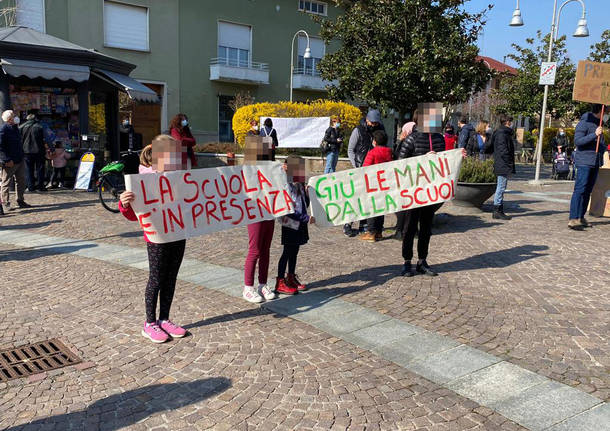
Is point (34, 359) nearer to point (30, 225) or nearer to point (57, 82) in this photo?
point (30, 225)

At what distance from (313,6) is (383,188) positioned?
30.3 m

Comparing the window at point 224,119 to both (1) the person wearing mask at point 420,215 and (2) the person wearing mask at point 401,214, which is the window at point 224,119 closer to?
(2) the person wearing mask at point 401,214

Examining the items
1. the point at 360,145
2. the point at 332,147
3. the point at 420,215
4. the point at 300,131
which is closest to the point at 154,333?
the point at 420,215

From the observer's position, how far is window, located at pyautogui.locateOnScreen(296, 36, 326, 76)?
105ft

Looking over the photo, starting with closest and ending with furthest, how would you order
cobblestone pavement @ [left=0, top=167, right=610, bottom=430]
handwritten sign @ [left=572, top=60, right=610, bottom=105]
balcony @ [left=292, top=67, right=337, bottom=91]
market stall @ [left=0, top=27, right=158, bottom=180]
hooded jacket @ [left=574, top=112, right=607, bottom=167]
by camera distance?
1. cobblestone pavement @ [left=0, top=167, right=610, bottom=430]
2. hooded jacket @ [left=574, top=112, right=607, bottom=167]
3. handwritten sign @ [left=572, top=60, right=610, bottom=105]
4. market stall @ [left=0, top=27, right=158, bottom=180]
5. balcony @ [left=292, top=67, right=337, bottom=91]

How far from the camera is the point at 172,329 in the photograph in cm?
427

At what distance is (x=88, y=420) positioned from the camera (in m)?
3.05

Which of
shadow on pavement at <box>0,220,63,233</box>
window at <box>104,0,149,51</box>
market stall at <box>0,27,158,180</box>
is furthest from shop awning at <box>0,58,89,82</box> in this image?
window at <box>104,0,149,51</box>

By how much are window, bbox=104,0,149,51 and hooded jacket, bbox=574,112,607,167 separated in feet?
72.7

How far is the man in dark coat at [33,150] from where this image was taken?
1167cm

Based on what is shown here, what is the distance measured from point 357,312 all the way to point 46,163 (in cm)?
1164

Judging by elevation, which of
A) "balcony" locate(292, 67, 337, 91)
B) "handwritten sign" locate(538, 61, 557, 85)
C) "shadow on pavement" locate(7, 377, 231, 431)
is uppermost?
"balcony" locate(292, 67, 337, 91)

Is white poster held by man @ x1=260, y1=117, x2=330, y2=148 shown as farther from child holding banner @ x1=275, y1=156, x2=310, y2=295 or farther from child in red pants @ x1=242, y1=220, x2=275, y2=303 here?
child in red pants @ x1=242, y1=220, x2=275, y2=303

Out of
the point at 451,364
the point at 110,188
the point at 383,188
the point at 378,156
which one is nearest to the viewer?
the point at 451,364
